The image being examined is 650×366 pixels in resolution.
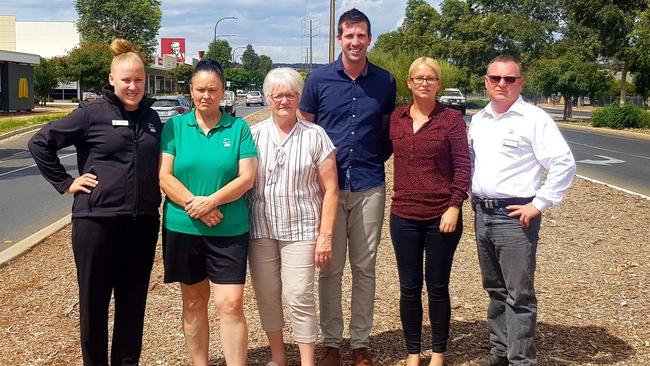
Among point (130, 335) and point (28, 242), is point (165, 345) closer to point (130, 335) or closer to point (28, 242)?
point (130, 335)

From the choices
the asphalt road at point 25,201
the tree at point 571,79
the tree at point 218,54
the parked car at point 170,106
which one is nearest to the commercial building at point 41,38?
the tree at point 218,54

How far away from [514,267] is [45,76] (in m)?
48.0

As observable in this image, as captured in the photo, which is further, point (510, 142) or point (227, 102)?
point (227, 102)

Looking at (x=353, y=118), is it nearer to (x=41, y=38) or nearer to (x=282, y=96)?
(x=282, y=96)

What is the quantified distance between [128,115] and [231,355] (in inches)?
55.8

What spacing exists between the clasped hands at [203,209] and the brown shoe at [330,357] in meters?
1.27

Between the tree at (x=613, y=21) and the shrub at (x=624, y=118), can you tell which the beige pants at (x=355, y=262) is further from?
the tree at (x=613, y=21)

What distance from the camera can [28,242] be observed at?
26.2 feet

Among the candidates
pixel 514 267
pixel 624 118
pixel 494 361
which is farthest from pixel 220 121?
pixel 624 118

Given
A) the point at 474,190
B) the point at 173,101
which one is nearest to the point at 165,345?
the point at 474,190

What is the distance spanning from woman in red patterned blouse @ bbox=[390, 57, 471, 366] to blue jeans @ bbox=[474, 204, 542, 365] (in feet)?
0.63

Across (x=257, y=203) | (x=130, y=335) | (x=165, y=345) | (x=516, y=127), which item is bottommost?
(x=165, y=345)

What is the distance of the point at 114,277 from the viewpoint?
390 cm

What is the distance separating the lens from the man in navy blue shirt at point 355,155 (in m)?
4.30
